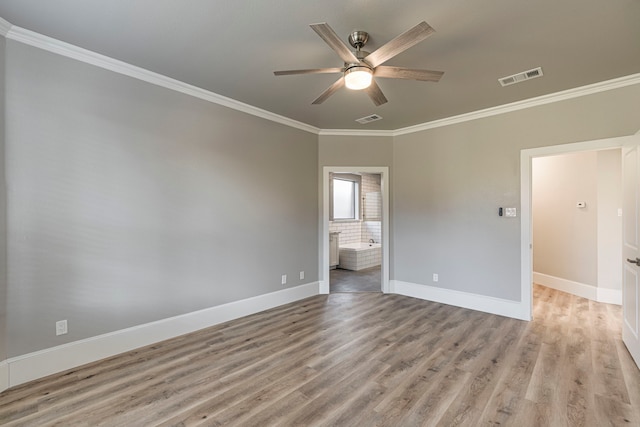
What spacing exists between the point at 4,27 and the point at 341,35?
8.37 ft

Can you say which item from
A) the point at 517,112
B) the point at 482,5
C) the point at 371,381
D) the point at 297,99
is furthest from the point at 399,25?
the point at 371,381

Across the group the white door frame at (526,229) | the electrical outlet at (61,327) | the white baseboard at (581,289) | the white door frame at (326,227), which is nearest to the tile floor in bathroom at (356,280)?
the white door frame at (326,227)

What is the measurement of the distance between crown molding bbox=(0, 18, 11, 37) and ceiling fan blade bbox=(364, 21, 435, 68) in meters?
2.69

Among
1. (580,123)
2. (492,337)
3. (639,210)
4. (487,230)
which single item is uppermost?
(580,123)

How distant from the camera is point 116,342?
110 inches

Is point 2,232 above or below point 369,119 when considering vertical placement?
below

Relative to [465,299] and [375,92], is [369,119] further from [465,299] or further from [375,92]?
[465,299]

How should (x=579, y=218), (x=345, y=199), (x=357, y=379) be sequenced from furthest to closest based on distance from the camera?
(x=345, y=199) → (x=579, y=218) → (x=357, y=379)

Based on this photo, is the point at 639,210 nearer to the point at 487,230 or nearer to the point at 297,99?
the point at 487,230

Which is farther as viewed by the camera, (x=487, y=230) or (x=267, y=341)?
(x=487, y=230)

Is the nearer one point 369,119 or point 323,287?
point 369,119

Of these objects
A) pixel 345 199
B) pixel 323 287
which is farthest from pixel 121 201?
pixel 345 199

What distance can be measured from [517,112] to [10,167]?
5256mm

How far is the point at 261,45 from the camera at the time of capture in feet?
8.19
